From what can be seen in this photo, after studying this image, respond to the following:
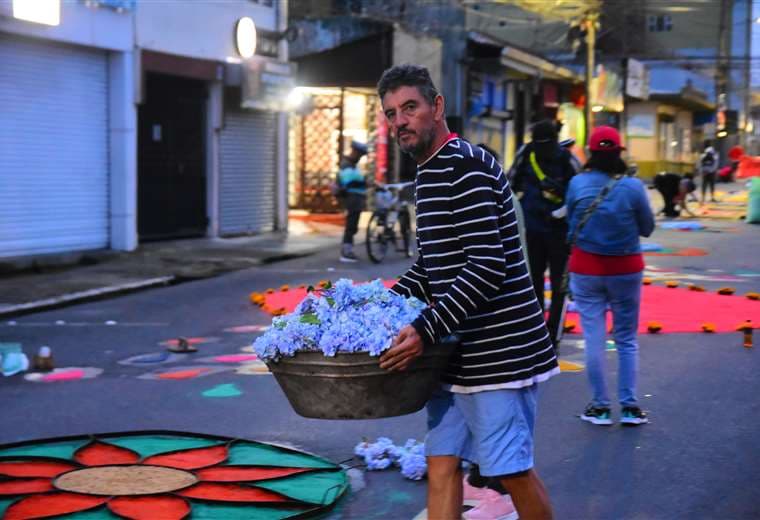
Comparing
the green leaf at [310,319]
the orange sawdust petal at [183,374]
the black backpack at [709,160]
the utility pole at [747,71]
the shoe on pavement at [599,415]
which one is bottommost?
the orange sawdust petal at [183,374]

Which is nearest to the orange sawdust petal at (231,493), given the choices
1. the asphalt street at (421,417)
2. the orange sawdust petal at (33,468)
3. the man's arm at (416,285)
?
the asphalt street at (421,417)

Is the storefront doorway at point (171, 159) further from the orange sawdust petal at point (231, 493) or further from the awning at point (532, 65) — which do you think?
the orange sawdust petal at point (231, 493)

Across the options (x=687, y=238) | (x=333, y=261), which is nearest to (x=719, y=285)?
(x=333, y=261)

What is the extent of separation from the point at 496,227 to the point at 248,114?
19.9 metres

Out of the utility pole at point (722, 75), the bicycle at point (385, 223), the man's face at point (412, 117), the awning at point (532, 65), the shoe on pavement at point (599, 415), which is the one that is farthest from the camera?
the utility pole at point (722, 75)

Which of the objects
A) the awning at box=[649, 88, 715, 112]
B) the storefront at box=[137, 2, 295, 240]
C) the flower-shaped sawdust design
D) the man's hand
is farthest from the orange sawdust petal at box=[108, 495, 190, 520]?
the awning at box=[649, 88, 715, 112]

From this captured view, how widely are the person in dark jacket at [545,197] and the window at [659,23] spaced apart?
64193 millimetres

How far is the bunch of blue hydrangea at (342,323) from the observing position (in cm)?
368

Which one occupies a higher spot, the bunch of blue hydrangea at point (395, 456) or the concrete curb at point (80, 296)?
the bunch of blue hydrangea at point (395, 456)

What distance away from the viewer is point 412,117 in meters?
3.83

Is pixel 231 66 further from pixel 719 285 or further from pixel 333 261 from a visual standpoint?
pixel 719 285

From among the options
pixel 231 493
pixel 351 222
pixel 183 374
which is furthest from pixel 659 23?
pixel 231 493

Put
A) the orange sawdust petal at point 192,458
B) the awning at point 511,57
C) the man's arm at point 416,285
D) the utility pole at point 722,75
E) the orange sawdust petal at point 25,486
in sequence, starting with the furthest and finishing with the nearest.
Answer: the utility pole at point 722,75 → the awning at point 511,57 → the orange sawdust petal at point 192,458 → the orange sawdust petal at point 25,486 → the man's arm at point 416,285

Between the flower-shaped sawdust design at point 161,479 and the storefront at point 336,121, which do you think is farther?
the storefront at point 336,121
